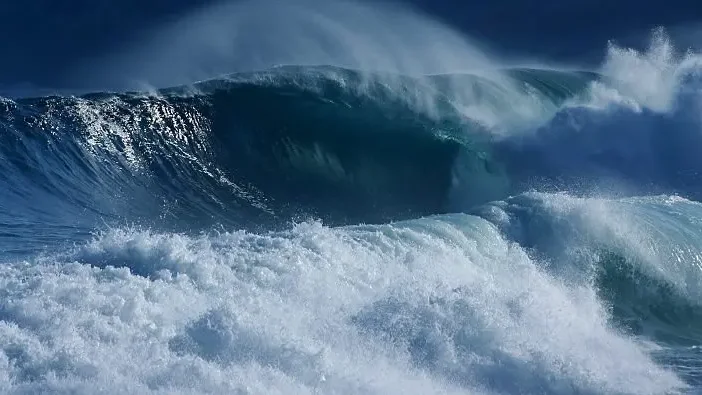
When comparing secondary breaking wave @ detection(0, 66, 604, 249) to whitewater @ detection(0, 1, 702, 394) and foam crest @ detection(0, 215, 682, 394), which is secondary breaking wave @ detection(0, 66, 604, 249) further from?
foam crest @ detection(0, 215, 682, 394)

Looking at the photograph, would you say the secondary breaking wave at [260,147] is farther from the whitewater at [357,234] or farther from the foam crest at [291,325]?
the foam crest at [291,325]

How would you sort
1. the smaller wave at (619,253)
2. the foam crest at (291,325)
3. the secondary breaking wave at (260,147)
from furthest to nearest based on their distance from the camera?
1. the secondary breaking wave at (260,147)
2. the smaller wave at (619,253)
3. the foam crest at (291,325)

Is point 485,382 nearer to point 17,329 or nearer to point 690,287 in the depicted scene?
point 17,329

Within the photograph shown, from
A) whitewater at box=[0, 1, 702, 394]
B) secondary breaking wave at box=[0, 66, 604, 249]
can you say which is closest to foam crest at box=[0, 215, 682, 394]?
whitewater at box=[0, 1, 702, 394]

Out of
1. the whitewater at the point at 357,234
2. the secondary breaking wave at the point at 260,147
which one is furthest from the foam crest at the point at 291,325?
the secondary breaking wave at the point at 260,147

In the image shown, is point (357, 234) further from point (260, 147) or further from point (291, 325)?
point (260, 147)

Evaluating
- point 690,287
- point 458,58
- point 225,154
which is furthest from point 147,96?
point 690,287

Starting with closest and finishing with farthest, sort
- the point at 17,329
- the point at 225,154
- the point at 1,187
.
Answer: the point at 17,329 < the point at 1,187 < the point at 225,154
